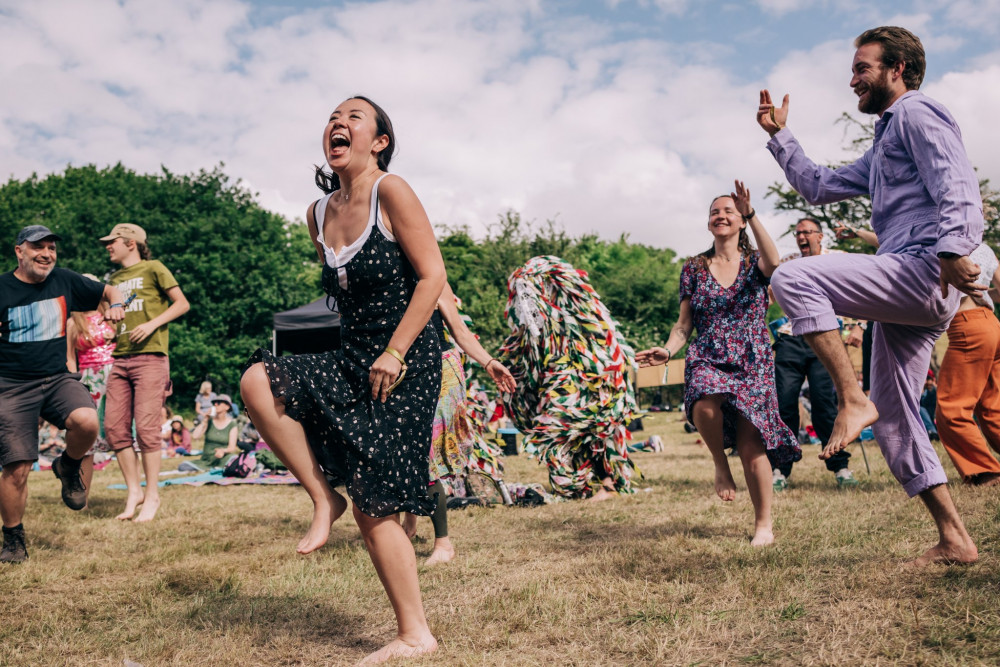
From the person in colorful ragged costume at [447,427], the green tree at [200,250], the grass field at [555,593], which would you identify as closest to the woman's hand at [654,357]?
the person in colorful ragged costume at [447,427]

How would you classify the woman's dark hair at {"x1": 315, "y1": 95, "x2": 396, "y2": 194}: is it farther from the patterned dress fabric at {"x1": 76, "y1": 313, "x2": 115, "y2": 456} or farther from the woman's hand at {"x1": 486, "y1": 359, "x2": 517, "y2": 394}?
the patterned dress fabric at {"x1": 76, "y1": 313, "x2": 115, "y2": 456}

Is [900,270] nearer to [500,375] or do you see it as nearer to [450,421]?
[500,375]

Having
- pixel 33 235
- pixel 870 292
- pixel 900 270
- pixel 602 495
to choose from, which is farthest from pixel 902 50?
pixel 33 235

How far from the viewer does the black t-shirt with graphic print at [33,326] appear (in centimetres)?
479

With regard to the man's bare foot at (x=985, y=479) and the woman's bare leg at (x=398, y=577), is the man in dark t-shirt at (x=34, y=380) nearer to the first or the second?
the woman's bare leg at (x=398, y=577)

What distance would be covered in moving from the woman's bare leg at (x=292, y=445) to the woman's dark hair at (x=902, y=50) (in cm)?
284

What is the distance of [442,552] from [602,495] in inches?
100.0

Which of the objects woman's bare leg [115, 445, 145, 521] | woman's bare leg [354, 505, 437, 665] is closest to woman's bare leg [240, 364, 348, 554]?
woman's bare leg [354, 505, 437, 665]

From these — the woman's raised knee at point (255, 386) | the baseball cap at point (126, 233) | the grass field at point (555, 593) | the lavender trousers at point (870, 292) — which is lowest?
the grass field at point (555, 593)

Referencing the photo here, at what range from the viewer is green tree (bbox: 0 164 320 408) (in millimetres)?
32250

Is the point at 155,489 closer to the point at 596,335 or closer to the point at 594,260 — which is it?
the point at 596,335

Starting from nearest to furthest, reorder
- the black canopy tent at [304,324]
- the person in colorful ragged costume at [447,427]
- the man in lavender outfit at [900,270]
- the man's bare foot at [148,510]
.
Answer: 1. the man in lavender outfit at [900,270]
2. the person in colorful ragged costume at [447,427]
3. the man's bare foot at [148,510]
4. the black canopy tent at [304,324]

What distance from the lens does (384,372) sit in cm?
265

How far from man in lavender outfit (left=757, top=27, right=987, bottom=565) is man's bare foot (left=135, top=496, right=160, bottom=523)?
5.30 meters
